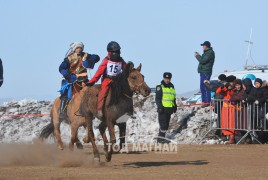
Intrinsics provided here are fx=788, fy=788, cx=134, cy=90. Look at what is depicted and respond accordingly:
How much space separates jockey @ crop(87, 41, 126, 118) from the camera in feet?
49.3

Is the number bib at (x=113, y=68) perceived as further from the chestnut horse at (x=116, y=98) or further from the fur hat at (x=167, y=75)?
the fur hat at (x=167, y=75)

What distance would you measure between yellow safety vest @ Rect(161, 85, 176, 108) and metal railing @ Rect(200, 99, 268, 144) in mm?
1236

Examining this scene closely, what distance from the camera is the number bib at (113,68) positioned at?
592 inches

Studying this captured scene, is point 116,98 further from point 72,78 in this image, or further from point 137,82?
point 72,78

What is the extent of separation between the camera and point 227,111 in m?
21.9

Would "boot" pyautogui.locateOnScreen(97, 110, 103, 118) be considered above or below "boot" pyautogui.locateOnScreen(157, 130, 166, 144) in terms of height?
above

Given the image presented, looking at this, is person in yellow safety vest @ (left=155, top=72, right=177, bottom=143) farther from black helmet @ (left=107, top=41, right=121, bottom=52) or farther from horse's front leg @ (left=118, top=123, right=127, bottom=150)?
black helmet @ (left=107, top=41, right=121, bottom=52)

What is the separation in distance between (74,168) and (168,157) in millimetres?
3587

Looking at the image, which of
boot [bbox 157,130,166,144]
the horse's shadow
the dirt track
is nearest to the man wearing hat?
boot [bbox 157,130,166,144]

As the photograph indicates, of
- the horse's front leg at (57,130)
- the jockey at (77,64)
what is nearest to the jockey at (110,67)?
the jockey at (77,64)

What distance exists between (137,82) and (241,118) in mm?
7391

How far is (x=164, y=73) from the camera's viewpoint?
22000 mm

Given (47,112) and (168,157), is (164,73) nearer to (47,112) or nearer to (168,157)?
(168,157)

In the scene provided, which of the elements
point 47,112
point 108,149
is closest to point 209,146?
point 108,149
